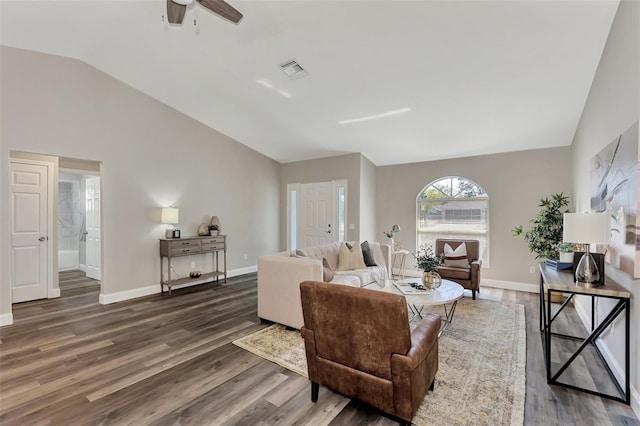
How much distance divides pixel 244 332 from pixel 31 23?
4.17 metres

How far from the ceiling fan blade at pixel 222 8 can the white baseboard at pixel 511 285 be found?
18.6ft

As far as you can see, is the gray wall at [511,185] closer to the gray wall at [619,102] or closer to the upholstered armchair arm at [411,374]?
the gray wall at [619,102]

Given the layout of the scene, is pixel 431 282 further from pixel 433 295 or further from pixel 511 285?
pixel 511 285

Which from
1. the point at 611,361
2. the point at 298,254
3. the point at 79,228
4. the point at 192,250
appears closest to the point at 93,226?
the point at 79,228

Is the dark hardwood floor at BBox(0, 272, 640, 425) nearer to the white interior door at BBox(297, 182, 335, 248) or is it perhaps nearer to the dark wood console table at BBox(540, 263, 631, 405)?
the dark wood console table at BBox(540, 263, 631, 405)

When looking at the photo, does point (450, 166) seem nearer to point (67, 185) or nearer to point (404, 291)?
point (404, 291)

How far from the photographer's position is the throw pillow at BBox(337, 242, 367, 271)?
178 inches

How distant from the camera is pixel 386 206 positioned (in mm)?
6559

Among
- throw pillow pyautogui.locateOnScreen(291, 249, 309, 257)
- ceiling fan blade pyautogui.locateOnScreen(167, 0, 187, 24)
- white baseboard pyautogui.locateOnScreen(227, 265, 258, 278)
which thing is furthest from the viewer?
white baseboard pyautogui.locateOnScreen(227, 265, 258, 278)

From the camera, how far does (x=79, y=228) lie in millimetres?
6680

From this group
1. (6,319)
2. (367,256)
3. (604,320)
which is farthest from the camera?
(367,256)

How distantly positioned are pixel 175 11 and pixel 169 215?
3.29 metres

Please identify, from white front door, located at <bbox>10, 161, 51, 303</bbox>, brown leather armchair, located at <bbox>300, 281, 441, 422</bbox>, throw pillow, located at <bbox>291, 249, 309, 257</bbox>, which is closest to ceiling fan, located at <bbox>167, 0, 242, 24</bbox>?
brown leather armchair, located at <bbox>300, 281, 441, 422</bbox>

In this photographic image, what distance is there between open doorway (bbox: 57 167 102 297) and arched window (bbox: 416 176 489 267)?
6.60 m
